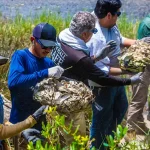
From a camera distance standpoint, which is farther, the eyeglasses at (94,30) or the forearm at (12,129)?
the eyeglasses at (94,30)

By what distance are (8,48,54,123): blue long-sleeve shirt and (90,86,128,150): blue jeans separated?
613mm

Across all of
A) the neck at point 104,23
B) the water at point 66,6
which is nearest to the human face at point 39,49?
the neck at point 104,23

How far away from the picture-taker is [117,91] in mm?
4422

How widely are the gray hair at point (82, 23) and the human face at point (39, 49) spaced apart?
10.4 inches

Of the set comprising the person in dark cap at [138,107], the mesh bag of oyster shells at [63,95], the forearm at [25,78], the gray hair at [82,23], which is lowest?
the person in dark cap at [138,107]

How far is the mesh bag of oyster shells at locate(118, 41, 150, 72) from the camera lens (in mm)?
4204

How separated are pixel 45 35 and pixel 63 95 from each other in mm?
467

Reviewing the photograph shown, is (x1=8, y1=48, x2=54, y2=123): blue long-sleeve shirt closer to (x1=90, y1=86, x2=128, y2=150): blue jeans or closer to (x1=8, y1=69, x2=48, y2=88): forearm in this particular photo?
(x1=8, y1=69, x2=48, y2=88): forearm

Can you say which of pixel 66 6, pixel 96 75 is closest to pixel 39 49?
pixel 96 75

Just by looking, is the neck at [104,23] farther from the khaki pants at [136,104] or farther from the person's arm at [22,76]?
the khaki pants at [136,104]

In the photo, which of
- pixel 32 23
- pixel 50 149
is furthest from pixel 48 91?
pixel 32 23

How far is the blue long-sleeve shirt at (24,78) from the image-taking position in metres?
3.66

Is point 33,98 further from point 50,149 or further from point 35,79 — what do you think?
point 50,149

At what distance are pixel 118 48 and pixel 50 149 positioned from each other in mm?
1806
